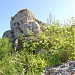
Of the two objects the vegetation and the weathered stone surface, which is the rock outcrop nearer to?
the weathered stone surface

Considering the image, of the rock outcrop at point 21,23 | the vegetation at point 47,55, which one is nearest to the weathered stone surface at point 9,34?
the rock outcrop at point 21,23

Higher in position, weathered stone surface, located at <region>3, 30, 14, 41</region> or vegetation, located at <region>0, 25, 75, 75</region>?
weathered stone surface, located at <region>3, 30, 14, 41</region>

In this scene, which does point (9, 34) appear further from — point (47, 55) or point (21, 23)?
point (47, 55)

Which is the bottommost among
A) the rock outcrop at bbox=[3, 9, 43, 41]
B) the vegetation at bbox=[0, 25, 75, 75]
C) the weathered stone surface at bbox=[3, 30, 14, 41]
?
the vegetation at bbox=[0, 25, 75, 75]

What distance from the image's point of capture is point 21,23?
18.8 meters

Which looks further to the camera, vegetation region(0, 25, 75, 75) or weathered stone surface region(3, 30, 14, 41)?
weathered stone surface region(3, 30, 14, 41)

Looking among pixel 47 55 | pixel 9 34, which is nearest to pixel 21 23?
pixel 9 34

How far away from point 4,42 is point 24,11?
6.11 m

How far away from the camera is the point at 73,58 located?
31.3 feet

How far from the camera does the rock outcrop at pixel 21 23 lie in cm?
1807

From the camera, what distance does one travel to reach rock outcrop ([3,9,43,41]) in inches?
711

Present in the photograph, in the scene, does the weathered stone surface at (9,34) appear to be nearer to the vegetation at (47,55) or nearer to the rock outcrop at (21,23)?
the rock outcrop at (21,23)

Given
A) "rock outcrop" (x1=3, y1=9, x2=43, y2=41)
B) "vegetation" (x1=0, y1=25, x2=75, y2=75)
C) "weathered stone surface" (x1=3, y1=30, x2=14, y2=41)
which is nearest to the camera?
"vegetation" (x1=0, y1=25, x2=75, y2=75)

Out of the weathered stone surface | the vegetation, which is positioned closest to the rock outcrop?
the weathered stone surface
